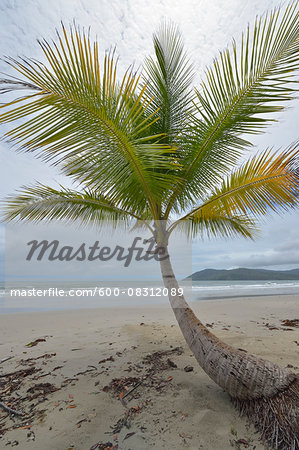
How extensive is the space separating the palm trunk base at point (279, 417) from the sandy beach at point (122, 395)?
0.11m

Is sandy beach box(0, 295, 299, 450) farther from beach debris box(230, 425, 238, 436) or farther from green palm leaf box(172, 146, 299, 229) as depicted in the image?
green palm leaf box(172, 146, 299, 229)

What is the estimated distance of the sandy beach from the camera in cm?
224

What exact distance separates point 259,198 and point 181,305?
1.79 metres

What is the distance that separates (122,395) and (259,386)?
1533mm

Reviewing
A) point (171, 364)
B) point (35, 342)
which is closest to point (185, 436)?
point (171, 364)

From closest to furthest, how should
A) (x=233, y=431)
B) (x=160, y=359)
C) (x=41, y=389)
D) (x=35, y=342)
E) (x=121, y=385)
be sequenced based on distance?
(x=233, y=431)
(x=121, y=385)
(x=41, y=389)
(x=160, y=359)
(x=35, y=342)

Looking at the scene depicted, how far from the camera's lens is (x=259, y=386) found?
233 cm

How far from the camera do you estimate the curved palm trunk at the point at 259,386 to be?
2072 mm

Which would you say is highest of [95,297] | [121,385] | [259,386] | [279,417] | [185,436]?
[95,297]

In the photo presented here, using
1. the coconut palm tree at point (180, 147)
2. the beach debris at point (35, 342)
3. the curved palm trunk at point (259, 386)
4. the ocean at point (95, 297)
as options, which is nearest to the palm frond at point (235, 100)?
the coconut palm tree at point (180, 147)

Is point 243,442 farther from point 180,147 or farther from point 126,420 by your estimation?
point 180,147

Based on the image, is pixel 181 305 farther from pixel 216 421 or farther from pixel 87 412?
pixel 87 412

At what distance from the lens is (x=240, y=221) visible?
16.8 feet

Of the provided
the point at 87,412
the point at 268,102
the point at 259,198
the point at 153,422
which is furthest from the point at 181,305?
the point at 268,102
